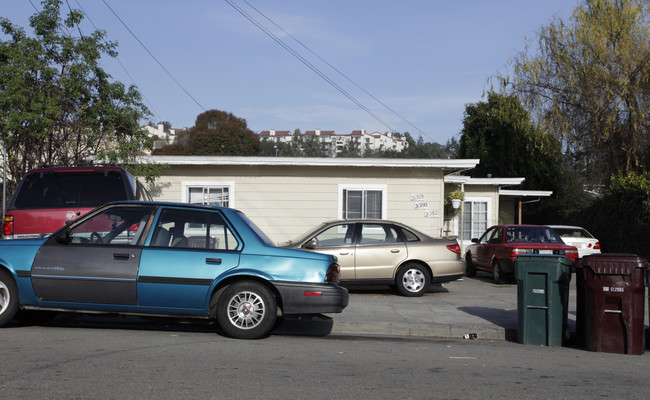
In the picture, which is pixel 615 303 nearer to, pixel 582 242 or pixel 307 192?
pixel 307 192

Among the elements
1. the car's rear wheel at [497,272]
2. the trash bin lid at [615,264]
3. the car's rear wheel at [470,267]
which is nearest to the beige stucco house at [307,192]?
the car's rear wheel at [497,272]

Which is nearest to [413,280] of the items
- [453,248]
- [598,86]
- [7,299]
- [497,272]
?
[453,248]

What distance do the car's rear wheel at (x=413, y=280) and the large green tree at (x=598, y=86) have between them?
39.0 ft

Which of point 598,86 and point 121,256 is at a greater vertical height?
point 598,86

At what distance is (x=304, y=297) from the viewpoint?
732 centimetres

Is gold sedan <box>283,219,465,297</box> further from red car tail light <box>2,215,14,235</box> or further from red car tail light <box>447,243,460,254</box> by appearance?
red car tail light <box>2,215,14,235</box>

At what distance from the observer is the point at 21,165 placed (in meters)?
15.1

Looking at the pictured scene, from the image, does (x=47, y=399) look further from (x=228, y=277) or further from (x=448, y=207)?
(x=448, y=207)

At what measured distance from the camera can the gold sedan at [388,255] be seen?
39.5 feet

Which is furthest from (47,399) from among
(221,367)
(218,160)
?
(218,160)

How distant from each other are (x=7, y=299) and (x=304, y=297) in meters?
3.56

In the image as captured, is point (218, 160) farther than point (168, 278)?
Yes

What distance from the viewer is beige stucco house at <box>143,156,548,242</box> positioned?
16297mm

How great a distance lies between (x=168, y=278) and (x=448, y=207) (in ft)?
44.8
